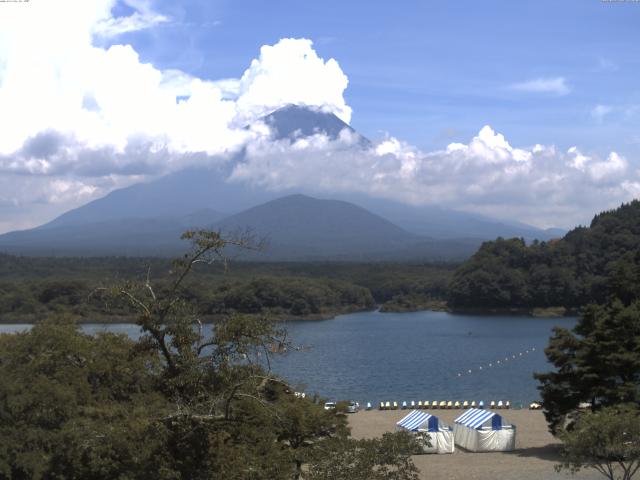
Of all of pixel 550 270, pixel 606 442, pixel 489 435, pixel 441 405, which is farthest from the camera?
pixel 550 270

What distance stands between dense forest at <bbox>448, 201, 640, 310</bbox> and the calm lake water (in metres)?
5.38

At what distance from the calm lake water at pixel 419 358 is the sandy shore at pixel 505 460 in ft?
10.8

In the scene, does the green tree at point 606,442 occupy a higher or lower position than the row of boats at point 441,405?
higher

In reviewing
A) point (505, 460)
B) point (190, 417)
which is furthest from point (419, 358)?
point (190, 417)

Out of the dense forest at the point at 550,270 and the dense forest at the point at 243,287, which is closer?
the dense forest at the point at 243,287

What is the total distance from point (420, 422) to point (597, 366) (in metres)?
4.29

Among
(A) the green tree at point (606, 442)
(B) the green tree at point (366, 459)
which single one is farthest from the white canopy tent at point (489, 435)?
(B) the green tree at point (366, 459)

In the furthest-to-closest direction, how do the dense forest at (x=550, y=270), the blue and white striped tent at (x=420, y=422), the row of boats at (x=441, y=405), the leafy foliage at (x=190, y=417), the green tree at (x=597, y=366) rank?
1. the dense forest at (x=550, y=270)
2. the row of boats at (x=441, y=405)
3. the blue and white striped tent at (x=420, y=422)
4. the green tree at (x=597, y=366)
5. the leafy foliage at (x=190, y=417)

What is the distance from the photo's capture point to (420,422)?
19047 millimetres

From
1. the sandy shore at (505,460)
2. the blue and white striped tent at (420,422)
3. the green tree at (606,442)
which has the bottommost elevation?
the sandy shore at (505,460)

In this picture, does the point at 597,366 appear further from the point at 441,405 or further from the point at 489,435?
the point at 441,405

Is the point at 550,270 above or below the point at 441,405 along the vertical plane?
above

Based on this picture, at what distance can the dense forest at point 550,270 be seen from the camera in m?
67.8

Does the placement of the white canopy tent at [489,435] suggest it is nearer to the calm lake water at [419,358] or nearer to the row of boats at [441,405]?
the calm lake water at [419,358]
